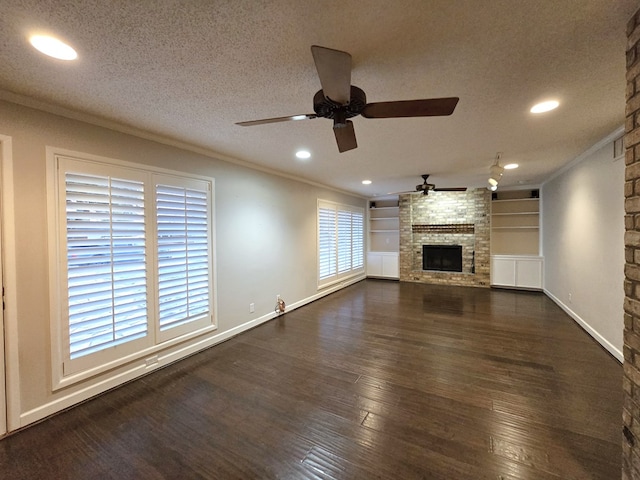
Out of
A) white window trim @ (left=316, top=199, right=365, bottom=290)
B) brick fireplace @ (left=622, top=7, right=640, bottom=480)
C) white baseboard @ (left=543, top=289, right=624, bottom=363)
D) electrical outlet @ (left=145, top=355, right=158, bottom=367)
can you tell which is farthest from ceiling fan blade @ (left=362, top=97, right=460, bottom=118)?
white window trim @ (left=316, top=199, right=365, bottom=290)

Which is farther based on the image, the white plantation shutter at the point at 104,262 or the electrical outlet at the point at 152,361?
the electrical outlet at the point at 152,361

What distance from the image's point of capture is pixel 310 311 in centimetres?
489

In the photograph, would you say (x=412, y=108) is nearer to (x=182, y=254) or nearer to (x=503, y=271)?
(x=182, y=254)

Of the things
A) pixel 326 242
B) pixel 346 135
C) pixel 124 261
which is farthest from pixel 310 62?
pixel 326 242

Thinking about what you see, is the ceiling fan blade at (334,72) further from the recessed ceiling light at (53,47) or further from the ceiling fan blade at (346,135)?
the recessed ceiling light at (53,47)

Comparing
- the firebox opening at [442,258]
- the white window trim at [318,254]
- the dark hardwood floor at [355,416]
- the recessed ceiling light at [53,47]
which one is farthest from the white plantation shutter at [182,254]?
the firebox opening at [442,258]

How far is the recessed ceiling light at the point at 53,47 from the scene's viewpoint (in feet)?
4.57

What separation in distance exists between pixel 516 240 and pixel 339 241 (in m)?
4.42

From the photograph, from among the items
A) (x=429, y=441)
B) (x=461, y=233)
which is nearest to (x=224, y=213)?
(x=429, y=441)

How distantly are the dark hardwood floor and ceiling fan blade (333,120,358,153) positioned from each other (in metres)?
2.14

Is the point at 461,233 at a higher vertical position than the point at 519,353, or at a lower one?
higher

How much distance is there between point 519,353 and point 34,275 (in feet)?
15.6

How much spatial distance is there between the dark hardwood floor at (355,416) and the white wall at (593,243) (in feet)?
1.40

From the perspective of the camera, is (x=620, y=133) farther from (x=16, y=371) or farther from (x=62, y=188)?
(x=16, y=371)
